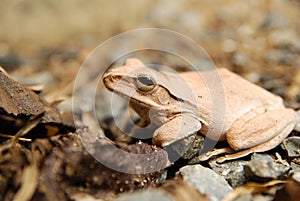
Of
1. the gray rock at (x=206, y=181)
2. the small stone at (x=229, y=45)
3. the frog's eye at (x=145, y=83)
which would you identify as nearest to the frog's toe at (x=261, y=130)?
the gray rock at (x=206, y=181)

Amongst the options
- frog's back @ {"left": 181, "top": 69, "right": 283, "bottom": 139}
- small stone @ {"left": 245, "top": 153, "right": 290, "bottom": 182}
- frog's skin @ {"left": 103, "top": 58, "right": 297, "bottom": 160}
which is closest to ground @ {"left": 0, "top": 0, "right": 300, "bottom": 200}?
small stone @ {"left": 245, "top": 153, "right": 290, "bottom": 182}

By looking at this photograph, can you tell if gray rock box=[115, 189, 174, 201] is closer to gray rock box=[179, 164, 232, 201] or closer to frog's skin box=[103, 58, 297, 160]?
gray rock box=[179, 164, 232, 201]

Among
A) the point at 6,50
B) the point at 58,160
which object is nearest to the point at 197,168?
the point at 58,160

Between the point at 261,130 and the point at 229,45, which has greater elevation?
the point at 261,130

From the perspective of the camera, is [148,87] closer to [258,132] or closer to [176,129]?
[176,129]

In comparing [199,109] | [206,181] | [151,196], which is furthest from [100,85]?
[151,196]
